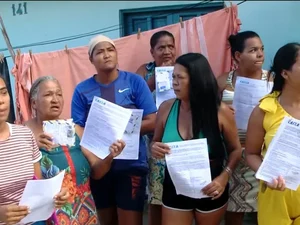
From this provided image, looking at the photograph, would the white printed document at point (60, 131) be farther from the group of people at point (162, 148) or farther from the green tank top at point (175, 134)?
the green tank top at point (175, 134)

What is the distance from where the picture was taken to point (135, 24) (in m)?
6.82

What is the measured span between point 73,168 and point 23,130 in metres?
0.40

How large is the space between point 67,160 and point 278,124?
1.24 metres

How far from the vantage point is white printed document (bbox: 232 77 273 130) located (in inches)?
136

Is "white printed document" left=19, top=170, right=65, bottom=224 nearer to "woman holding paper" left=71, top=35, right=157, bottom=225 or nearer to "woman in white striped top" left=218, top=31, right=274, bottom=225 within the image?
"woman holding paper" left=71, top=35, right=157, bottom=225

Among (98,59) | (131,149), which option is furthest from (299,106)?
(98,59)

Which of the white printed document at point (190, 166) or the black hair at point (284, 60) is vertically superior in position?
the black hair at point (284, 60)

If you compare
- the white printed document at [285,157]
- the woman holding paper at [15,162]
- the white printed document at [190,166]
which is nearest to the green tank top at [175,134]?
the white printed document at [190,166]

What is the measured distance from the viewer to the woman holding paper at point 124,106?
3.43m

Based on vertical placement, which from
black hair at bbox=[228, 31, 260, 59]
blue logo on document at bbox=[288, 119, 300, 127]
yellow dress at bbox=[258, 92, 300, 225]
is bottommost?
yellow dress at bbox=[258, 92, 300, 225]

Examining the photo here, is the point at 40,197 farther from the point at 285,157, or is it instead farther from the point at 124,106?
the point at 285,157

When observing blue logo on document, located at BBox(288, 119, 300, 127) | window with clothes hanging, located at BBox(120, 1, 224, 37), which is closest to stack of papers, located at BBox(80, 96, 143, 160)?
blue logo on document, located at BBox(288, 119, 300, 127)

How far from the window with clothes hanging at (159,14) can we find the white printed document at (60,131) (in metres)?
3.89

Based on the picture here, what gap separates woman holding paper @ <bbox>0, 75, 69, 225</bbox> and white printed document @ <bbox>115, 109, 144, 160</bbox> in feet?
2.67
